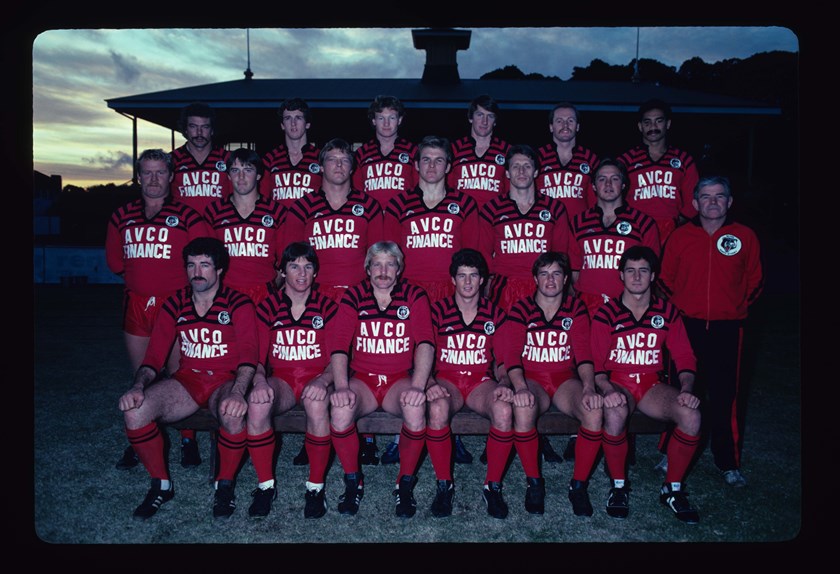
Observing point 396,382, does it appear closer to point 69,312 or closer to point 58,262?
point 69,312

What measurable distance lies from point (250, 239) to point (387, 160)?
133 centimetres

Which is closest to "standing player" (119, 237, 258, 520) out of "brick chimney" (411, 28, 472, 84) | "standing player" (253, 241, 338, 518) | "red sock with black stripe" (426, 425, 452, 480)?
"standing player" (253, 241, 338, 518)

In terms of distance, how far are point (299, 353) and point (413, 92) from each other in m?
8.04

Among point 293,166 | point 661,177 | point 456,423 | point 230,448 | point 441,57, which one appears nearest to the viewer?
point 230,448

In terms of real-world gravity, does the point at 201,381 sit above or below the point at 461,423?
above

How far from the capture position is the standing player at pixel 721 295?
3752mm

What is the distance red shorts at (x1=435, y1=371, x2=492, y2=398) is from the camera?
11.6 ft

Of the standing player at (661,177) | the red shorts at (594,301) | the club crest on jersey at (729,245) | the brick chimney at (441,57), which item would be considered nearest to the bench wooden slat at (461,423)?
the red shorts at (594,301)

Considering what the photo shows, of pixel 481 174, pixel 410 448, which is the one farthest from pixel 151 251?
pixel 481 174

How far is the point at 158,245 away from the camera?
3.95 meters

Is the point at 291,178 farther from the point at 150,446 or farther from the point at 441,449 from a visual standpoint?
the point at 441,449

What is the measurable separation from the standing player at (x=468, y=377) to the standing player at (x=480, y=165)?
1.12m

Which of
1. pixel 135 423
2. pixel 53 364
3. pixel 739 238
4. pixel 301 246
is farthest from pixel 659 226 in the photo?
pixel 53 364

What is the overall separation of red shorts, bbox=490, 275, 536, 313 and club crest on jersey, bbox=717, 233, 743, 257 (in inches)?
52.0
